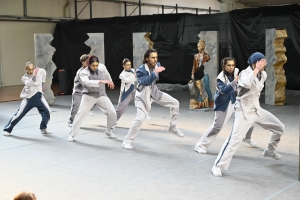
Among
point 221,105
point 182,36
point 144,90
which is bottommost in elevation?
point 221,105

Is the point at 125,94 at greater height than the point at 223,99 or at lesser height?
lesser

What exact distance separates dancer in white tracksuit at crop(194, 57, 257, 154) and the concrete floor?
0.92 feet

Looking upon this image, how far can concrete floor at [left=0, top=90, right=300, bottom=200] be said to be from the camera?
5.61 m

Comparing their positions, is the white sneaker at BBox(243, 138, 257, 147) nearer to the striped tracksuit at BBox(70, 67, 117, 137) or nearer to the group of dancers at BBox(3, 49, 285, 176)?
the group of dancers at BBox(3, 49, 285, 176)

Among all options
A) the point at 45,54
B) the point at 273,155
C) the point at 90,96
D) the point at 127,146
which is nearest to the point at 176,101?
the point at 127,146

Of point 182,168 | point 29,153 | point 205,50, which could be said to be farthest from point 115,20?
point 182,168

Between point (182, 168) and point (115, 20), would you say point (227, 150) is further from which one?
point (115, 20)

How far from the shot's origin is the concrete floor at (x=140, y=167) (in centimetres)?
561

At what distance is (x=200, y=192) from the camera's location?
5.55m

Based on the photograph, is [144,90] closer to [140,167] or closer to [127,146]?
[127,146]

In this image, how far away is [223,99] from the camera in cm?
710

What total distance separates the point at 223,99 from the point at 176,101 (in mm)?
1493

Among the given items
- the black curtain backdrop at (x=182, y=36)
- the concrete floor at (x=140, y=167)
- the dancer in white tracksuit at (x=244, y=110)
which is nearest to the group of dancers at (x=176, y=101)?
the dancer in white tracksuit at (x=244, y=110)

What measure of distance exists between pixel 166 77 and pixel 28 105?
9.36 metres
